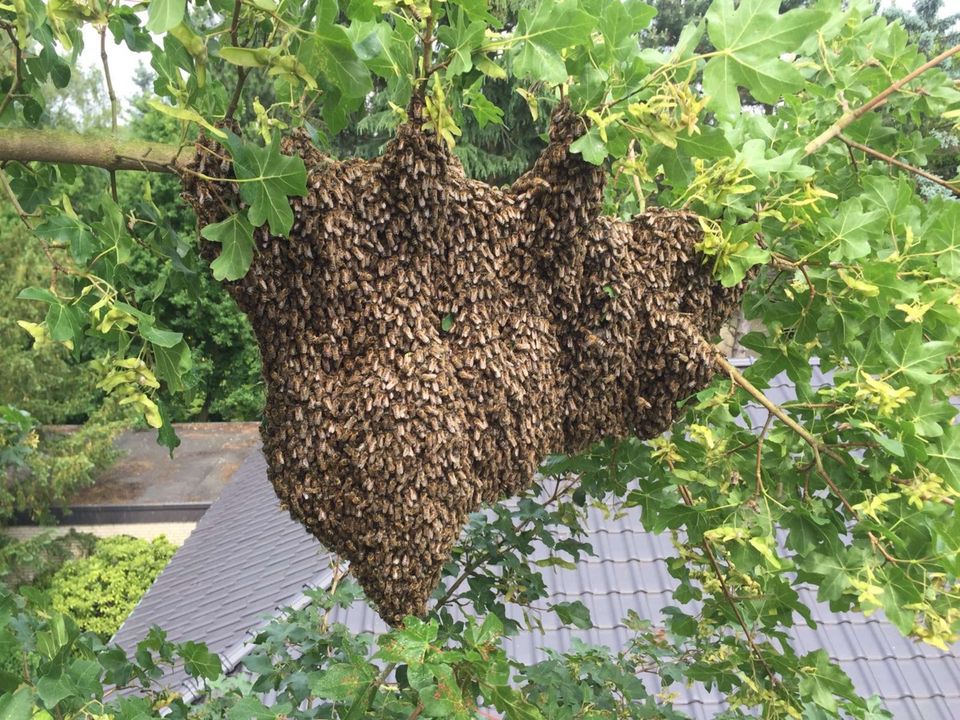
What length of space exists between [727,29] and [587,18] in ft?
0.64

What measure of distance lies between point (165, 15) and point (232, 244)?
1.03 ft

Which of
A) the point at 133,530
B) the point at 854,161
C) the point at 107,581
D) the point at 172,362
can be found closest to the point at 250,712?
the point at 172,362

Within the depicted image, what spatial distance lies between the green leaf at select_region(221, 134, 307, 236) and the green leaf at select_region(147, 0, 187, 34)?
0.18 meters

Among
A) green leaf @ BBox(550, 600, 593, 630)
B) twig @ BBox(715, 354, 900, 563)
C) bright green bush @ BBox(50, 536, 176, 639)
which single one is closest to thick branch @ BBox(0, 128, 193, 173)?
twig @ BBox(715, 354, 900, 563)

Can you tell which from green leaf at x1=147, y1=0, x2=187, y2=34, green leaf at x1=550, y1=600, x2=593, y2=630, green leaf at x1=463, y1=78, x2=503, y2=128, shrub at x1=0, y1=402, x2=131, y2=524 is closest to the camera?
green leaf at x1=147, y1=0, x2=187, y2=34

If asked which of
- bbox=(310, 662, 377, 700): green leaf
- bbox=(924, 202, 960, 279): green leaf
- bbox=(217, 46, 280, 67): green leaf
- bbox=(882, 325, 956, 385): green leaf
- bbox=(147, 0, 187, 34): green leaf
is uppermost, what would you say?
bbox=(147, 0, 187, 34): green leaf

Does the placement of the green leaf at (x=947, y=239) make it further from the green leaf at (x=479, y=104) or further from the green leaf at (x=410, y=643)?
the green leaf at (x=410, y=643)

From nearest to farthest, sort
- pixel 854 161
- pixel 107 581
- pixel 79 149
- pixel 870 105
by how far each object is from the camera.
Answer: pixel 79 149 < pixel 870 105 < pixel 854 161 < pixel 107 581

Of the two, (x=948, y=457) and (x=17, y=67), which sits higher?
(x=17, y=67)

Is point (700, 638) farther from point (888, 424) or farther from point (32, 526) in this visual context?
point (32, 526)

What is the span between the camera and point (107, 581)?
9.84 m

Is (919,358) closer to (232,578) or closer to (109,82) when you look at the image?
(109,82)

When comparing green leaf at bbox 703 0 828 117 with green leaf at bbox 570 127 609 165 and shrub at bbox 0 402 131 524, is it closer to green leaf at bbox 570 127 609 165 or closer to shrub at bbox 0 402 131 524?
green leaf at bbox 570 127 609 165

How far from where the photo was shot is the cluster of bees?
1.16m
